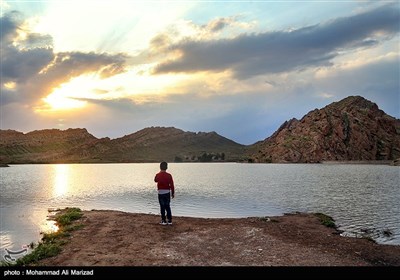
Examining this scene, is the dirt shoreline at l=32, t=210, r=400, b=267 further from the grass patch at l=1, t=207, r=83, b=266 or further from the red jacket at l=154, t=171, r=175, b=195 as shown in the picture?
the red jacket at l=154, t=171, r=175, b=195

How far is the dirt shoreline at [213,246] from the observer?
15.0 metres

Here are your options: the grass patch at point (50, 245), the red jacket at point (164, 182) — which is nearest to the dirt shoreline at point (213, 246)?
the grass patch at point (50, 245)

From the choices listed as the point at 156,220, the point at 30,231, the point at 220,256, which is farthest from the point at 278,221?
the point at 30,231

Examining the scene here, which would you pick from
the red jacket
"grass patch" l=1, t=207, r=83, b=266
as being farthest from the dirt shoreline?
the red jacket

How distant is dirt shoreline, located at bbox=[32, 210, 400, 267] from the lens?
49.3 feet

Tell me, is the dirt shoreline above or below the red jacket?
below

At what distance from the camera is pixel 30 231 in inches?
1009

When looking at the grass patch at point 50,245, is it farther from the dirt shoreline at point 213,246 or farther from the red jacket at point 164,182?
the red jacket at point 164,182

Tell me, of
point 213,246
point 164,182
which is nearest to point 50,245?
point 164,182

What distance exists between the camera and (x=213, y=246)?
17.8 m

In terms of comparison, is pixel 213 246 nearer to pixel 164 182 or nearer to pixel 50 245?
pixel 164 182

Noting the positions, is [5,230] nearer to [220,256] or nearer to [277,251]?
[220,256]

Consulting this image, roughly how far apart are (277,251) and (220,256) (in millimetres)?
3039

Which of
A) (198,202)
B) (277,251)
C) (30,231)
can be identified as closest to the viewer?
(277,251)
